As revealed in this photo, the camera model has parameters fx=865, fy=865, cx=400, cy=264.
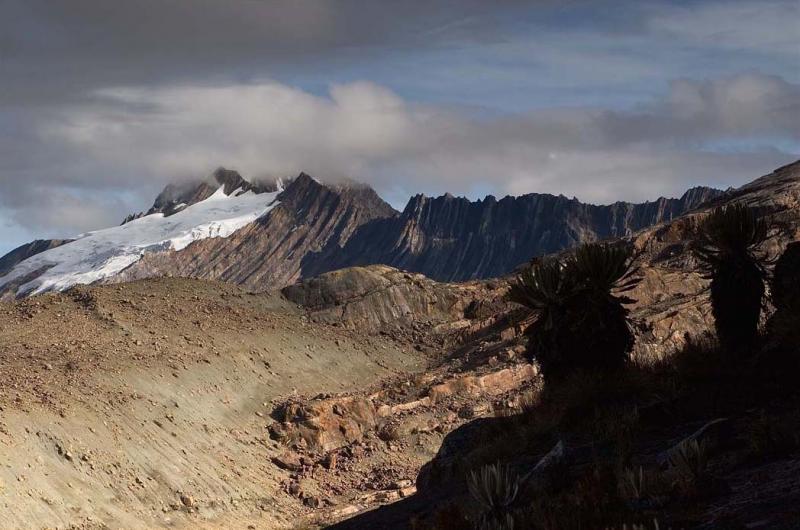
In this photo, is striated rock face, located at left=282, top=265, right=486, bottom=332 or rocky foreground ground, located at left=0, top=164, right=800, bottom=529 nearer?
rocky foreground ground, located at left=0, top=164, right=800, bottom=529

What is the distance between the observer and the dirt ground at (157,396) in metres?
27.8

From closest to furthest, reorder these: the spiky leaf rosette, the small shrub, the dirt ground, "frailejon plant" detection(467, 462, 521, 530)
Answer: the small shrub < "frailejon plant" detection(467, 462, 521, 530) < the spiky leaf rosette < the dirt ground

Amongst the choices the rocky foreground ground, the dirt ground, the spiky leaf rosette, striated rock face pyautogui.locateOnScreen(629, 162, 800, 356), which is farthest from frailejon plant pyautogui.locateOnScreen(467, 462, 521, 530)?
striated rock face pyautogui.locateOnScreen(629, 162, 800, 356)

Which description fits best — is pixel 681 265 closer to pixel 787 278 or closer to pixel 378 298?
pixel 378 298

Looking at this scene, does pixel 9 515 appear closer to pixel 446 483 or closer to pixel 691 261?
pixel 446 483

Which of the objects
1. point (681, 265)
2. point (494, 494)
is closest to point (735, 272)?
point (494, 494)

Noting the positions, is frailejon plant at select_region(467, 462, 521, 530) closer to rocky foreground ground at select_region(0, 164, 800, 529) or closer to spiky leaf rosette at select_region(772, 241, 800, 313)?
rocky foreground ground at select_region(0, 164, 800, 529)

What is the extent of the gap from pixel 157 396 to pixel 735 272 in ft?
83.0

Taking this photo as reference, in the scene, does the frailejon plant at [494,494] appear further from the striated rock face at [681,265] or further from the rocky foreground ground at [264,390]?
the striated rock face at [681,265]

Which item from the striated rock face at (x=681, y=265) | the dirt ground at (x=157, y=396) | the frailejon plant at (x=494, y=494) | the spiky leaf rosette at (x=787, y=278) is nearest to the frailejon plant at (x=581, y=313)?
the spiky leaf rosette at (x=787, y=278)

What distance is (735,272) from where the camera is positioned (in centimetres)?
1791

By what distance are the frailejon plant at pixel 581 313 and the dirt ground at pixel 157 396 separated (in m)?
15.7

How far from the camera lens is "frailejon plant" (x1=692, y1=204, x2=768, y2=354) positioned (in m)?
17.1

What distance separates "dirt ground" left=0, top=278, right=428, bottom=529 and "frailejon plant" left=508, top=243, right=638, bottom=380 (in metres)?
15.7
